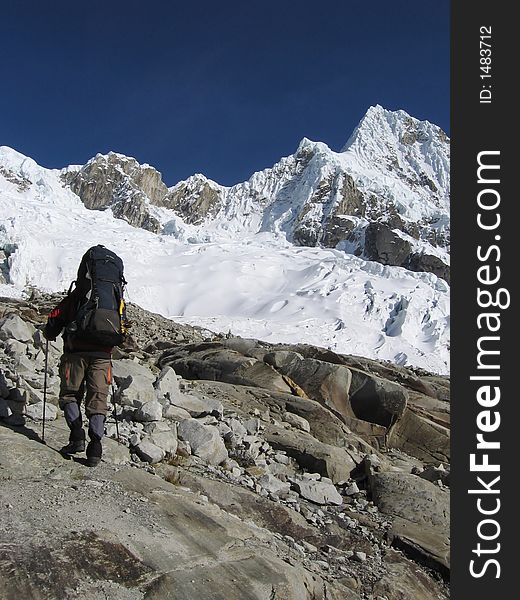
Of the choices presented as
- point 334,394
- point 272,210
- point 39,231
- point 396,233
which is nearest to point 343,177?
point 272,210

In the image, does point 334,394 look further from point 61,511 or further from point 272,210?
point 272,210

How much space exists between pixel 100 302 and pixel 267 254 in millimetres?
82863

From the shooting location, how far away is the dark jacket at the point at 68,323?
4.49 m

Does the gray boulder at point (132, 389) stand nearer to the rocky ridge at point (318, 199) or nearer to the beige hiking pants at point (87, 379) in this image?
the beige hiking pants at point (87, 379)

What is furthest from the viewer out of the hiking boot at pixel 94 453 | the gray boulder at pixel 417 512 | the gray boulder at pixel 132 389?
the gray boulder at pixel 132 389

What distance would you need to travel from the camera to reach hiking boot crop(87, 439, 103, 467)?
14.0 ft

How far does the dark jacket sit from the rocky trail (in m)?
0.79

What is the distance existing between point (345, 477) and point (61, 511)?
12.9 ft

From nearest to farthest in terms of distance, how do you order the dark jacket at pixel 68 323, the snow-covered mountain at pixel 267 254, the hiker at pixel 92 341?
the hiker at pixel 92 341, the dark jacket at pixel 68 323, the snow-covered mountain at pixel 267 254

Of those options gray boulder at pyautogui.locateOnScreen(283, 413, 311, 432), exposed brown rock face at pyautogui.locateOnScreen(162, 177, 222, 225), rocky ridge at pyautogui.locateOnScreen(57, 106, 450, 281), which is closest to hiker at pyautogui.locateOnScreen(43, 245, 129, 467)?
gray boulder at pyautogui.locateOnScreen(283, 413, 311, 432)

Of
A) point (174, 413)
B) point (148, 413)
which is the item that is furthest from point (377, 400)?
point (148, 413)

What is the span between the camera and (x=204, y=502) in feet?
14.2

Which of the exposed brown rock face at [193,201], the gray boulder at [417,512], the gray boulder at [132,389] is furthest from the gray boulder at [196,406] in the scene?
the exposed brown rock face at [193,201]

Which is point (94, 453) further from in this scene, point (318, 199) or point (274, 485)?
point (318, 199)
